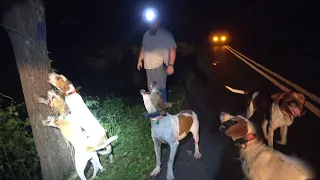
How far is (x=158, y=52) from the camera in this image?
6.66m

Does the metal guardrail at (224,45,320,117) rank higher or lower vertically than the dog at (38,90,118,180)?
lower

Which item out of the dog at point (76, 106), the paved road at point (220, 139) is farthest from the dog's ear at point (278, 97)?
the dog at point (76, 106)

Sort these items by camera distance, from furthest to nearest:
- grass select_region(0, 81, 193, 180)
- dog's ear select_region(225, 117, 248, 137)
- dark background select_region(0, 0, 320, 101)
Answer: dark background select_region(0, 0, 320, 101)
grass select_region(0, 81, 193, 180)
dog's ear select_region(225, 117, 248, 137)

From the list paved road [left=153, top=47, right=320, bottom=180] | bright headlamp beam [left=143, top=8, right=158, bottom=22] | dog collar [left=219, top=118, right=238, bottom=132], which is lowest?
paved road [left=153, top=47, right=320, bottom=180]

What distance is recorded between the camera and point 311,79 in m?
10.4

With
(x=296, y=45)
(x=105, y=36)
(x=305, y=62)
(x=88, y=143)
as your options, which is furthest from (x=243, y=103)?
(x=105, y=36)

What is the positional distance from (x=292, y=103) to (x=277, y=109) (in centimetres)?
34

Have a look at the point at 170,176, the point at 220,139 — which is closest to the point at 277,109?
the point at 220,139

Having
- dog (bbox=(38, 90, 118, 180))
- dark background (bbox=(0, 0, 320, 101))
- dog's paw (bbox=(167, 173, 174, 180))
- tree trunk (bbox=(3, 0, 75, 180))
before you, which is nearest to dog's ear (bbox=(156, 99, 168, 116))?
dog's paw (bbox=(167, 173, 174, 180))

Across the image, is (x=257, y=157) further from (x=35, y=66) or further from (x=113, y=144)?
(x=35, y=66)

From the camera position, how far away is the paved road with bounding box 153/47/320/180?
18.1 feet

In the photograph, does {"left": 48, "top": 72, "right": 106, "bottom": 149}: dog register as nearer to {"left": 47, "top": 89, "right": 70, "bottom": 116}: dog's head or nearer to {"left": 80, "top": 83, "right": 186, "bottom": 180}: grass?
{"left": 47, "top": 89, "right": 70, "bottom": 116}: dog's head

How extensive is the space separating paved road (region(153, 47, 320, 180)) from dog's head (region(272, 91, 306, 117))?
850 mm

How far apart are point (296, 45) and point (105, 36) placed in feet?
38.7
